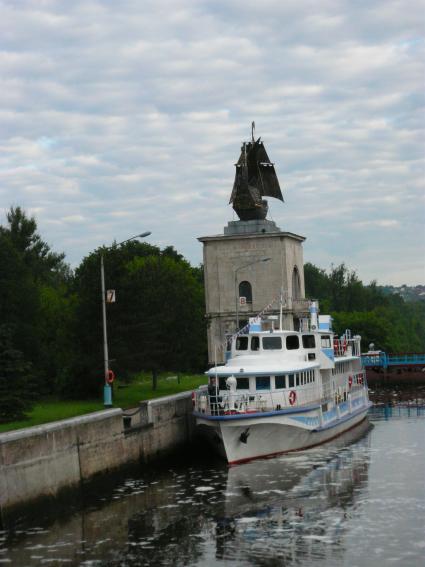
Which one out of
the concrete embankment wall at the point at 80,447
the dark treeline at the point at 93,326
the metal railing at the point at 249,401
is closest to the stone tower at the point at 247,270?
the dark treeline at the point at 93,326

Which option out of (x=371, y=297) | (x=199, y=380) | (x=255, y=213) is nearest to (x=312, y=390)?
(x=199, y=380)

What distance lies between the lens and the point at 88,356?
49.5m

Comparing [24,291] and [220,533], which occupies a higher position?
[24,291]

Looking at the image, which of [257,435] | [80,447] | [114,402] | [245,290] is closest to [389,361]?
[245,290]

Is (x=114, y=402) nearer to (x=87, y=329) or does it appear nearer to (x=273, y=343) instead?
(x=87, y=329)

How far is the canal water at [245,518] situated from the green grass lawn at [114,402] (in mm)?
4777

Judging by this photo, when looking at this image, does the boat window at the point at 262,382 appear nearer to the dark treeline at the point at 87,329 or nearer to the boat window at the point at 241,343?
the boat window at the point at 241,343

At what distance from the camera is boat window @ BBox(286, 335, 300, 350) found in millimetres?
44531

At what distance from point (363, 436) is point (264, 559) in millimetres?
24410

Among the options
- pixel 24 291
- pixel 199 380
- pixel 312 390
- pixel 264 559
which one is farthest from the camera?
pixel 199 380

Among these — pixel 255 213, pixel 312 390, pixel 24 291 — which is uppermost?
pixel 255 213

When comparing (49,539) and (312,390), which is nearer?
(49,539)

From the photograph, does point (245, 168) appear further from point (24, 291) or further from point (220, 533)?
point (220, 533)

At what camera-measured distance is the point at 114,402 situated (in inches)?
1902
